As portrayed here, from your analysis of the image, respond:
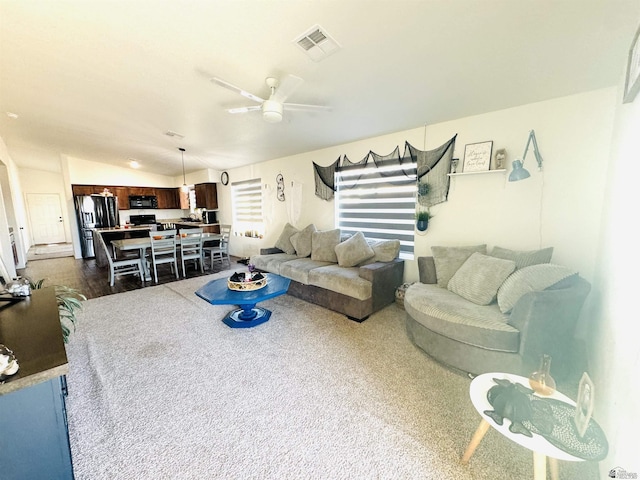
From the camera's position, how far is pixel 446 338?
2127 mm

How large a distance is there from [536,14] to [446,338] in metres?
2.31

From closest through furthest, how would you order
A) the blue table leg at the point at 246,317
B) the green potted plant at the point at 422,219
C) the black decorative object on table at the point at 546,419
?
Answer: the black decorative object on table at the point at 546,419
the blue table leg at the point at 246,317
the green potted plant at the point at 422,219

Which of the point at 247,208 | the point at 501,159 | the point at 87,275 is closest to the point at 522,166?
the point at 501,159

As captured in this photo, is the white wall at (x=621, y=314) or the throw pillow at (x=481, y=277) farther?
the throw pillow at (x=481, y=277)

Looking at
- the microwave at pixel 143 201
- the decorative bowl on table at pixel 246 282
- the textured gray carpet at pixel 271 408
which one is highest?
the microwave at pixel 143 201

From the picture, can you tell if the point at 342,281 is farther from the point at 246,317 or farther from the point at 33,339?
the point at 33,339

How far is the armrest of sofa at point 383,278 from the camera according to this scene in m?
3.04

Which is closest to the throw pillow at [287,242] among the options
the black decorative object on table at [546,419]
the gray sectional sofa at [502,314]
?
the gray sectional sofa at [502,314]

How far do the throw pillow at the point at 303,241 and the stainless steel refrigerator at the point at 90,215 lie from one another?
5.96 m

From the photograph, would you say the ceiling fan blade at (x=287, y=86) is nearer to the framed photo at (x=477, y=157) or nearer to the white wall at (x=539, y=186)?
the white wall at (x=539, y=186)

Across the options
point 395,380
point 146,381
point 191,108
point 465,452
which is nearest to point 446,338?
point 395,380

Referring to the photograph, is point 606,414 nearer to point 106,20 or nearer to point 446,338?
point 446,338

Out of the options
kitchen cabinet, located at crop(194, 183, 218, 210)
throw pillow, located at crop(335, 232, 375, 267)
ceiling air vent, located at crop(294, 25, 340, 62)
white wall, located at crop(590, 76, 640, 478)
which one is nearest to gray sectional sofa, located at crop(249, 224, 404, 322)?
throw pillow, located at crop(335, 232, 375, 267)

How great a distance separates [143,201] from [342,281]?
26.0 feet
